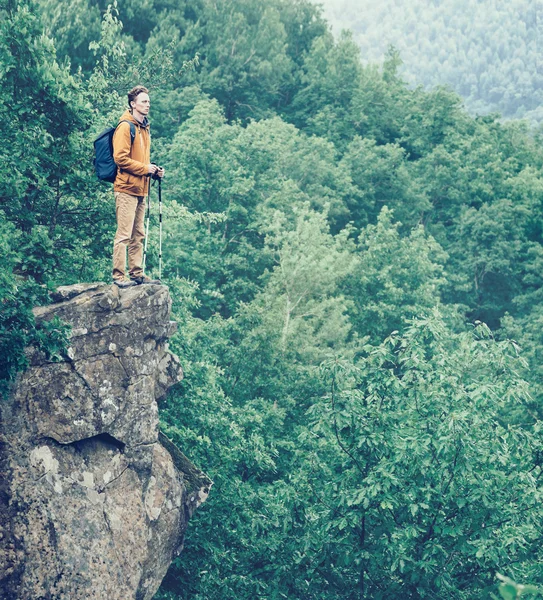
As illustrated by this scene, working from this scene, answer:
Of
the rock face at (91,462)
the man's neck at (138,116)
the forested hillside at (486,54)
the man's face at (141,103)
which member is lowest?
the rock face at (91,462)

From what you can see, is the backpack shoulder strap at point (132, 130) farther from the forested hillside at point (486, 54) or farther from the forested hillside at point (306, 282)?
the forested hillside at point (486, 54)

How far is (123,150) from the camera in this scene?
9.45 meters

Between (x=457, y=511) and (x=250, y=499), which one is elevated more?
(x=250, y=499)

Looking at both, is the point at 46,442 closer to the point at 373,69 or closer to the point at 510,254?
the point at 510,254

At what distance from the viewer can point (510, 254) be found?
120 feet

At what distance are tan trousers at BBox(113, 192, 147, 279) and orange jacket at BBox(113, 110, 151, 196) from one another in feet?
0.42

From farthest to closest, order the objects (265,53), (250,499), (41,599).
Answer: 1. (265,53)
2. (250,499)
3. (41,599)

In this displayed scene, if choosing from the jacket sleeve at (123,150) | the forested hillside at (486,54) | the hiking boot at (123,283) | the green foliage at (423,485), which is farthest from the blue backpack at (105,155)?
the forested hillside at (486,54)

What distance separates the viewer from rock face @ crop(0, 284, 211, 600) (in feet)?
30.0

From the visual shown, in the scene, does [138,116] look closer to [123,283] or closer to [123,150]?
[123,150]

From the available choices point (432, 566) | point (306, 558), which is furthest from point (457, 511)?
point (306, 558)

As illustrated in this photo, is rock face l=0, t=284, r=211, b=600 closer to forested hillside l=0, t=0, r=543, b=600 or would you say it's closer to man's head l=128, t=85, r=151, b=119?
forested hillside l=0, t=0, r=543, b=600

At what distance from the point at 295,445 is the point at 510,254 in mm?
21211

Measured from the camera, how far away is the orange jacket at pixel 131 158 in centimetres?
945
